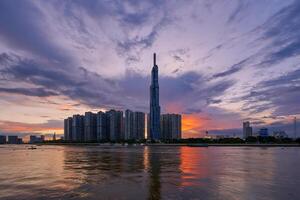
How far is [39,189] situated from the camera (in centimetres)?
3080

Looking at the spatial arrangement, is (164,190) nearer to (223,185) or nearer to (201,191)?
(201,191)

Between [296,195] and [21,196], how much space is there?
914 inches

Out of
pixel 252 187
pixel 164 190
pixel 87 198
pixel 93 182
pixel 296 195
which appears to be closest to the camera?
pixel 87 198

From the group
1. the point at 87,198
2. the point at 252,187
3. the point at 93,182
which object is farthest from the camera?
the point at 93,182

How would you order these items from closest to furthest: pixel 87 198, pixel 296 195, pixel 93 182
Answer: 1. pixel 87 198
2. pixel 296 195
3. pixel 93 182

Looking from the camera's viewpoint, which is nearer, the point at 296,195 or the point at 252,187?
the point at 296,195

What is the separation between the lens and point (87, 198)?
26188 millimetres

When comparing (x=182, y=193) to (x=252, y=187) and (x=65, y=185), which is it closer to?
(x=252, y=187)

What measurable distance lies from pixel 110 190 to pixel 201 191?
327 inches

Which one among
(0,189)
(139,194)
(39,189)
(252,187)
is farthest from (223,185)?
(0,189)

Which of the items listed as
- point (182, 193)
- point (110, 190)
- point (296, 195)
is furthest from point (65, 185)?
point (296, 195)

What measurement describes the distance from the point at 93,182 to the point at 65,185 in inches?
127

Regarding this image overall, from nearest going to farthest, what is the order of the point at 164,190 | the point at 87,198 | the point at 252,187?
1. the point at 87,198
2. the point at 164,190
3. the point at 252,187

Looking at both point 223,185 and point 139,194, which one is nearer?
point 139,194
